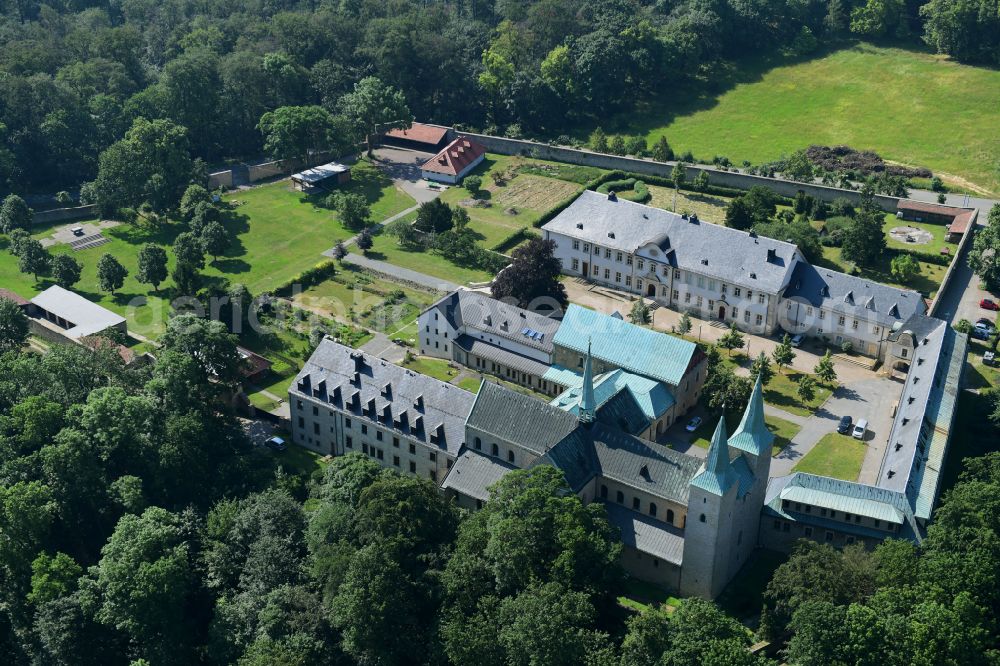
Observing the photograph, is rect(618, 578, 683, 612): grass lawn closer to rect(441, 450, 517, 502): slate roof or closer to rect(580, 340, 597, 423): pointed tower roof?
rect(580, 340, 597, 423): pointed tower roof

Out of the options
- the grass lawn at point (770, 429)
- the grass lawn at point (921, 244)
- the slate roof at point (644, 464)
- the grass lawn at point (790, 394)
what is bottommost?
→ the grass lawn at point (770, 429)

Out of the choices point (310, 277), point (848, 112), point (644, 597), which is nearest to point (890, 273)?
point (848, 112)

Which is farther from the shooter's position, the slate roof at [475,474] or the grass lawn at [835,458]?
the grass lawn at [835,458]

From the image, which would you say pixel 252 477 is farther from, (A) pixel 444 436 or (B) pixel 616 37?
(B) pixel 616 37

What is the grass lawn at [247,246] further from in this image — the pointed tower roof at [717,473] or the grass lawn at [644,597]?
the pointed tower roof at [717,473]

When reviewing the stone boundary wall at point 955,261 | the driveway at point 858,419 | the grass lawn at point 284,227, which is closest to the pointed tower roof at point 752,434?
the driveway at point 858,419

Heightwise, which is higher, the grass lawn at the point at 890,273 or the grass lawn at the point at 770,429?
the grass lawn at the point at 890,273
